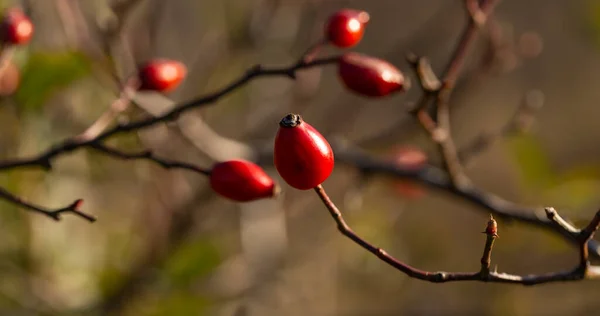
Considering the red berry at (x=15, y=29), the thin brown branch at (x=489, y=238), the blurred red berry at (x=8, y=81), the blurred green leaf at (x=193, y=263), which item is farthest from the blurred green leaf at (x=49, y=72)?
the thin brown branch at (x=489, y=238)

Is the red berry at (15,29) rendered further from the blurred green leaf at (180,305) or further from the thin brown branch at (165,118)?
the blurred green leaf at (180,305)

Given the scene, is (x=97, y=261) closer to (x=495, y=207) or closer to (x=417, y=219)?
(x=495, y=207)

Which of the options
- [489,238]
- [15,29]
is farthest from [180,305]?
[489,238]

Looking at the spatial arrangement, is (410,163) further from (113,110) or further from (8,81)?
(8,81)

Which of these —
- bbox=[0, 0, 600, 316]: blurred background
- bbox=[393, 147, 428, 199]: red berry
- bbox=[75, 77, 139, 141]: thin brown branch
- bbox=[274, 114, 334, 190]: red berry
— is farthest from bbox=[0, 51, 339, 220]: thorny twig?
bbox=[393, 147, 428, 199]: red berry

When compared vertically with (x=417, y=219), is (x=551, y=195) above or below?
below

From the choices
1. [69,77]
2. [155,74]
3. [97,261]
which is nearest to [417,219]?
[97,261]
